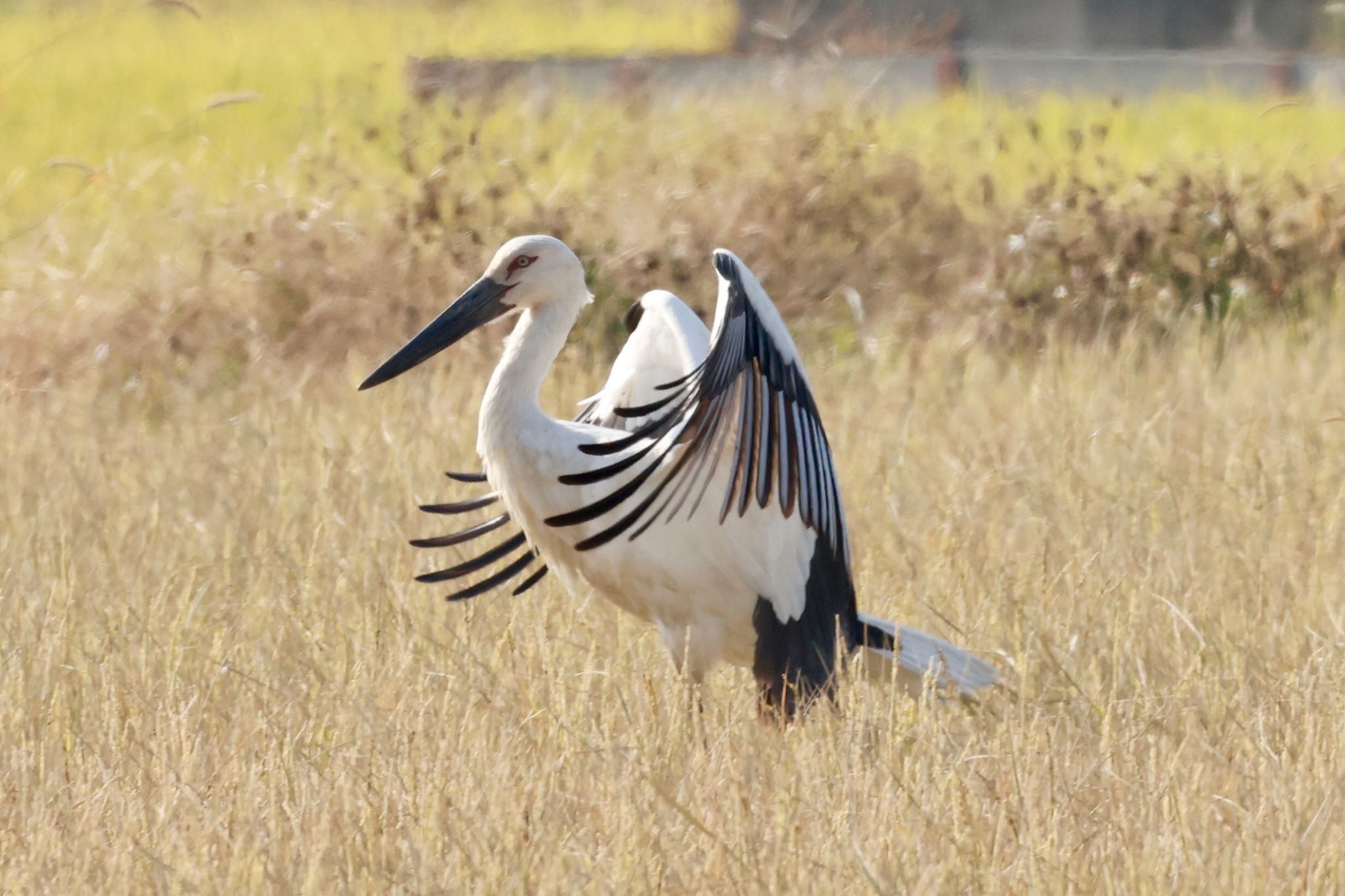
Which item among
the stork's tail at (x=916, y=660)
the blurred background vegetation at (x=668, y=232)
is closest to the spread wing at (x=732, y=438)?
the stork's tail at (x=916, y=660)

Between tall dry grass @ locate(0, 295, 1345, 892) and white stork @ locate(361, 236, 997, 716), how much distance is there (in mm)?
136

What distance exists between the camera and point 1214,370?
6.87 m

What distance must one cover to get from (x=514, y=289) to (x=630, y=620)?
0.86m

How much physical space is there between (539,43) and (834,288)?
1320cm

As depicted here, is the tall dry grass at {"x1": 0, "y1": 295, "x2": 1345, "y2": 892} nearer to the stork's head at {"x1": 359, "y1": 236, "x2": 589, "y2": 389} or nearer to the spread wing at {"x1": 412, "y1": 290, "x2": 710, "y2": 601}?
the spread wing at {"x1": 412, "y1": 290, "x2": 710, "y2": 601}

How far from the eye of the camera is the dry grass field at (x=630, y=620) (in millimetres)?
3043

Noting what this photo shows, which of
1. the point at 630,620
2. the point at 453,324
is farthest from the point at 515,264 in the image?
the point at 630,620

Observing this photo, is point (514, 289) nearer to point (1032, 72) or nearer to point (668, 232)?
point (668, 232)

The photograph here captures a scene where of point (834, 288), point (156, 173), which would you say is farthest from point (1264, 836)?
point (156, 173)

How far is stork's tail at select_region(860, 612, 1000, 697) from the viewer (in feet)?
12.5

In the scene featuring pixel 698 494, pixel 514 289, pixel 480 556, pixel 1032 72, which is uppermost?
pixel 1032 72

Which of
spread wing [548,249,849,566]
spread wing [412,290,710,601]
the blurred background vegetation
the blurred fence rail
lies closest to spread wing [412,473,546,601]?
spread wing [412,290,710,601]

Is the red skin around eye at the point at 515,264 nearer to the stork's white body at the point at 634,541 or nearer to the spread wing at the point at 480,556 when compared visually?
the stork's white body at the point at 634,541

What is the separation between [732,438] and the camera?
4.00m
